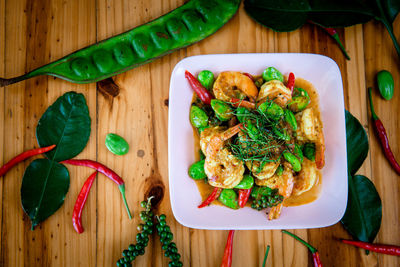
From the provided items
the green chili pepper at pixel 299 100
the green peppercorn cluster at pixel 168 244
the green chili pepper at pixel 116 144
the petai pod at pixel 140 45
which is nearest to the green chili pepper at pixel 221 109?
the green chili pepper at pixel 299 100

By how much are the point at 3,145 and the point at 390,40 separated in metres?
3.42

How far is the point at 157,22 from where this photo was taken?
2434mm

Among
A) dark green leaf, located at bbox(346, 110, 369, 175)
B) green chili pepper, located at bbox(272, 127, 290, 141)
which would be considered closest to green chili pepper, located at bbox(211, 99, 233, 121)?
green chili pepper, located at bbox(272, 127, 290, 141)

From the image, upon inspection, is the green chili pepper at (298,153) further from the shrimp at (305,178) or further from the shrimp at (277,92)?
the shrimp at (277,92)

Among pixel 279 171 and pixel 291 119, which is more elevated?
pixel 291 119

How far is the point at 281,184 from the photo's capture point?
7.12ft

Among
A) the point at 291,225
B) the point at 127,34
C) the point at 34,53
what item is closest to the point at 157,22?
the point at 127,34

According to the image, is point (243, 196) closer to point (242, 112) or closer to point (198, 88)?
point (242, 112)

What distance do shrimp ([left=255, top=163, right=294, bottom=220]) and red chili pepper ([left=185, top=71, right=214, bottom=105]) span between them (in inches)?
30.0

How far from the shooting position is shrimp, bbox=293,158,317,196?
2195mm

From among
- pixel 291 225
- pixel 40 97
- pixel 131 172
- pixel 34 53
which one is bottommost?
pixel 291 225

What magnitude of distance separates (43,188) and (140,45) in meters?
1.40

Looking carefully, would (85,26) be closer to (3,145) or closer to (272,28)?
(3,145)

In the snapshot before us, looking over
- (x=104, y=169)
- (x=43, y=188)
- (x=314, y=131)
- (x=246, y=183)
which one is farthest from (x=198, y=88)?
(x=43, y=188)
